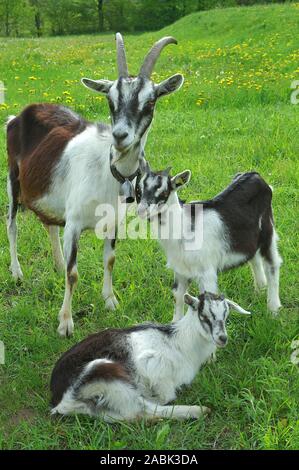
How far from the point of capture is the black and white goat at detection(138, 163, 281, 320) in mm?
3926

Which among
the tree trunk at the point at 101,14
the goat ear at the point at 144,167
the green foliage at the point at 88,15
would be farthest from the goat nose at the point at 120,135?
the tree trunk at the point at 101,14

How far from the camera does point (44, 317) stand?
4.71 metres

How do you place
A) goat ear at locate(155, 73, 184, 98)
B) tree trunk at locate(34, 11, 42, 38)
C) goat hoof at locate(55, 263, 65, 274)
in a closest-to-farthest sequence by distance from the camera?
1. goat ear at locate(155, 73, 184, 98)
2. goat hoof at locate(55, 263, 65, 274)
3. tree trunk at locate(34, 11, 42, 38)

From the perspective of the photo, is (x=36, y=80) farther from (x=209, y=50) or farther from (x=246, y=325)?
(x=246, y=325)

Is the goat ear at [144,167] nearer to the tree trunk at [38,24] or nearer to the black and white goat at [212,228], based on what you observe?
the black and white goat at [212,228]

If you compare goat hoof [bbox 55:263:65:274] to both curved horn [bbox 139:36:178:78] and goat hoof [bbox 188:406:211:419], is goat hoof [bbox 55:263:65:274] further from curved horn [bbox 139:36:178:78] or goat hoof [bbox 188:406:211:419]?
goat hoof [bbox 188:406:211:419]

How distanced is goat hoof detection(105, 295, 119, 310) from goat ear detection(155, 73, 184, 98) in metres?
1.70

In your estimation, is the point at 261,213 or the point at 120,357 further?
the point at 261,213

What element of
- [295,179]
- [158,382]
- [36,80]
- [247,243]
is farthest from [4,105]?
[158,382]

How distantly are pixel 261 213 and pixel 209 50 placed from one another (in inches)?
509

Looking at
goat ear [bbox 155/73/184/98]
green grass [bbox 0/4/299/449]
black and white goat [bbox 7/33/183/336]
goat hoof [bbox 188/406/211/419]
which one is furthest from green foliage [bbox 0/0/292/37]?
goat hoof [bbox 188/406/211/419]

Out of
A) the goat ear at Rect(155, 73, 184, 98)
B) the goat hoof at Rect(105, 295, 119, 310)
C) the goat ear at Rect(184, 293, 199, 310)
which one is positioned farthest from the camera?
the goat hoof at Rect(105, 295, 119, 310)

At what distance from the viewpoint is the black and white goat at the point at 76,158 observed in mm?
4090

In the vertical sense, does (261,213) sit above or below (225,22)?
below
